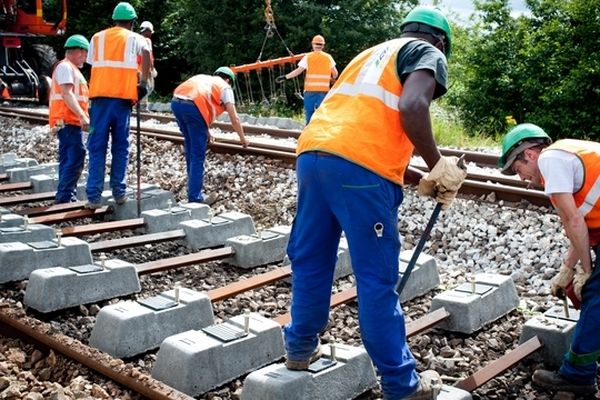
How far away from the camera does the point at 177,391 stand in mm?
3625

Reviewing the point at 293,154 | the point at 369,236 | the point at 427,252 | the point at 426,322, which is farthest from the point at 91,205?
the point at 369,236

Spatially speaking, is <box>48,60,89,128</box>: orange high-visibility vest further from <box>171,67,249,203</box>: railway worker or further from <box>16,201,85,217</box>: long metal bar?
<box>171,67,249,203</box>: railway worker

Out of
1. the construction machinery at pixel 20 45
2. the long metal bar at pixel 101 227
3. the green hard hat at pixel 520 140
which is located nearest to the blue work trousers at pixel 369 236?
the green hard hat at pixel 520 140

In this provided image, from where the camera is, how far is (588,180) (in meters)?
3.77

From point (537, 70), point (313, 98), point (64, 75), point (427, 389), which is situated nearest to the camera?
point (427, 389)

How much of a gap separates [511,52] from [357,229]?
1815 cm

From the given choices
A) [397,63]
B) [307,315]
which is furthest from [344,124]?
[307,315]

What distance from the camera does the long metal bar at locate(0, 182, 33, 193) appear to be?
855 centimetres

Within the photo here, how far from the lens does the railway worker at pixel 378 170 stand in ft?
10.7

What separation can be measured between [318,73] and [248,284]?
8916 millimetres

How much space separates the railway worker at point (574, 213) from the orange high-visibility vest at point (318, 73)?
9683 millimetres

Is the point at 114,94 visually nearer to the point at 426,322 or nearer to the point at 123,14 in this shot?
the point at 123,14

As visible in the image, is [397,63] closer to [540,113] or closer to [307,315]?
[307,315]

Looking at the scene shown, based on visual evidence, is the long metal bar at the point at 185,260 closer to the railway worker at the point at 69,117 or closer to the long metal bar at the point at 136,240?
the long metal bar at the point at 136,240
